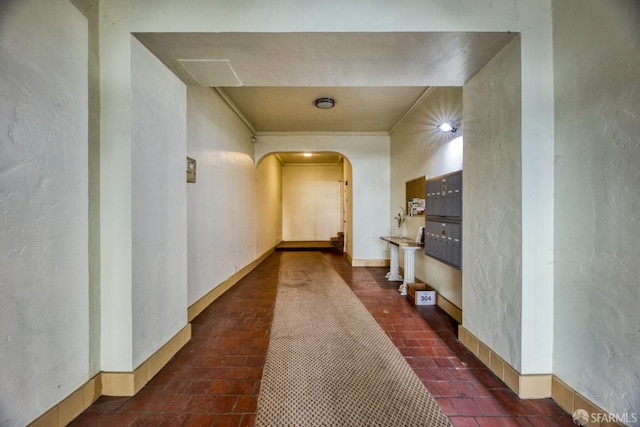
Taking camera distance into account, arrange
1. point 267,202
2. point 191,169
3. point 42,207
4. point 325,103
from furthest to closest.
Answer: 1. point 267,202
2. point 325,103
3. point 191,169
4. point 42,207

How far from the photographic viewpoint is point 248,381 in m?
1.71

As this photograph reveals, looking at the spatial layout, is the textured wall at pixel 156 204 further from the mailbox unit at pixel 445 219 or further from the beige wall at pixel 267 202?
the beige wall at pixel 267 202

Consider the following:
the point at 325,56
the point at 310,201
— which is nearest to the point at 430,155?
the point at 325,56

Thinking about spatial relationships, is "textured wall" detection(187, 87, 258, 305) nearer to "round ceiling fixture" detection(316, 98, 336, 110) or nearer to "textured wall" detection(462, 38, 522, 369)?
"round ceiling fixture" detection(316, 98, 336, 110)

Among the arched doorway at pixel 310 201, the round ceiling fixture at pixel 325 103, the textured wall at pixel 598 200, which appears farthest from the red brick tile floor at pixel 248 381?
the arched doorway at pixel 310 201

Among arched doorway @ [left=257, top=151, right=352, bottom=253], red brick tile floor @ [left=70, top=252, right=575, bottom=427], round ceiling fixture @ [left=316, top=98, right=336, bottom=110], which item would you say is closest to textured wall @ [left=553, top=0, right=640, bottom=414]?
red brick tile floor @ [left=70, top=252, right=575, bottom=427]

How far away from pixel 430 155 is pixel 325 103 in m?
1.68

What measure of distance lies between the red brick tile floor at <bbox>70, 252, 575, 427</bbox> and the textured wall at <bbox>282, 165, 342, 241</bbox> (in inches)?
260

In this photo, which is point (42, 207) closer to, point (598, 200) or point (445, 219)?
point (598, 200)

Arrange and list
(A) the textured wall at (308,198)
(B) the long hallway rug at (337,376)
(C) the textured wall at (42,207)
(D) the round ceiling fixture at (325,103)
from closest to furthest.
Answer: (C) the textured wall at (42,207) → (B) the long hallway rug at (337,376) → (D) the round ceiling fixture at (325,103) → (A) the textured wall at (308,198)

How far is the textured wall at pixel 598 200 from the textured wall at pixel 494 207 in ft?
0.69

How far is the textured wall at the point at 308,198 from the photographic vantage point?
31.1ft

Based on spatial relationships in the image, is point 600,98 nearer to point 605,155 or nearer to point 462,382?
point 605,155

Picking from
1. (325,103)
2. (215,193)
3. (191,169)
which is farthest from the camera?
(325,103)
